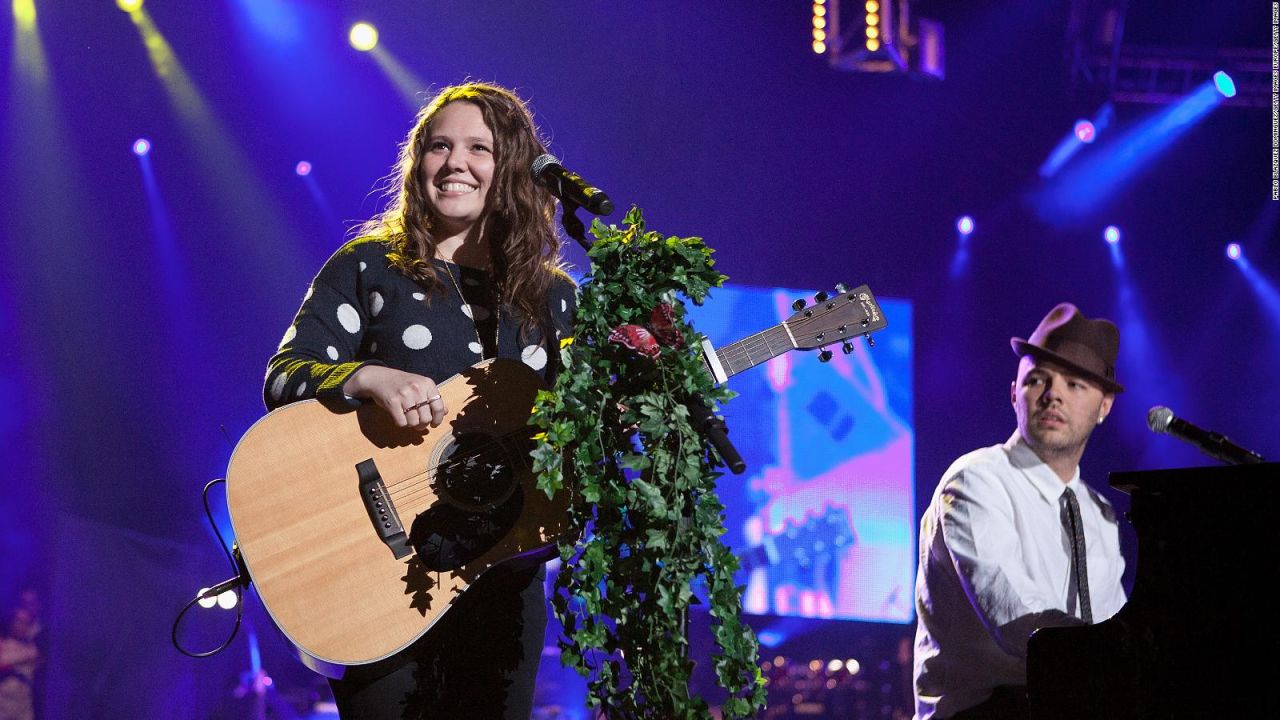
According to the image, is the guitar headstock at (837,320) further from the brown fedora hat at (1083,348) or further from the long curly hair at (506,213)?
the brown fedora hat at (1083,348)

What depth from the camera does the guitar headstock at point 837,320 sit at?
273 centimetres

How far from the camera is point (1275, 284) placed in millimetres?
9031

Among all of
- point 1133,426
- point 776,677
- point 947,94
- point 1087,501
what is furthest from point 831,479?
point 1087,501

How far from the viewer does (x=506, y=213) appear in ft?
9.08

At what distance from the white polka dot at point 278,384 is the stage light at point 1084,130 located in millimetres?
7848

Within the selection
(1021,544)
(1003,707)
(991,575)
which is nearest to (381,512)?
(991,575)

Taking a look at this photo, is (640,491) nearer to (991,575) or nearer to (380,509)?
(380,509)

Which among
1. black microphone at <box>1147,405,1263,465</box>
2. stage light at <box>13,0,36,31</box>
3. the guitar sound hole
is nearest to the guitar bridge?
the guitar sound hole

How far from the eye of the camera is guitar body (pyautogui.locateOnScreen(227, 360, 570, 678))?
2240 mm

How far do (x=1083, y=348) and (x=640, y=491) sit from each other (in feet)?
8.61

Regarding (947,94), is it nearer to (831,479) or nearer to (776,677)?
(831,479)

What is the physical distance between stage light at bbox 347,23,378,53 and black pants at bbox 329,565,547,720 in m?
6.10

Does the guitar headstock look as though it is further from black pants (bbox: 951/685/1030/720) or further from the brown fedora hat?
the brown fedora hat

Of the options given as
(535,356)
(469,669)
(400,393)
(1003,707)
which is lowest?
(1003,707)
